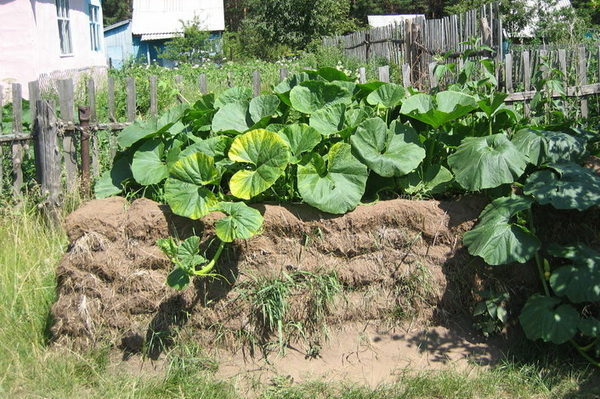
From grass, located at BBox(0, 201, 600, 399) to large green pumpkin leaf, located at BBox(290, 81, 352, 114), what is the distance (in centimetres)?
120

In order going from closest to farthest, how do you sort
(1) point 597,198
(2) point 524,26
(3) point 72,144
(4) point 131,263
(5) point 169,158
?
(1) point 597,198 → (4) point 131,263 → (5) point 169,158 → (3) point 72,144 → (2) point 524,26

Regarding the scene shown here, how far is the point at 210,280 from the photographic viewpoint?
14.0 feet

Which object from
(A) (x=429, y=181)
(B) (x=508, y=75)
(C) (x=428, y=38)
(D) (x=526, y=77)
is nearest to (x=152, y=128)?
(A) (x=429, y=181)

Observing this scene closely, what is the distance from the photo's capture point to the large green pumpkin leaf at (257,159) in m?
4.22

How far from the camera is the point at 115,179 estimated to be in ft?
16.1

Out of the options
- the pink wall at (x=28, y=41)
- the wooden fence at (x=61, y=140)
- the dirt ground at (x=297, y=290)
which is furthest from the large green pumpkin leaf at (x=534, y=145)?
the pink wall at (x=28, y=41)

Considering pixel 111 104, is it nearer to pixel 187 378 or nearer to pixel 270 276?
pixel 270 276

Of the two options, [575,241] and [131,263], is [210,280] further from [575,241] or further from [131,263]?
[575,241]

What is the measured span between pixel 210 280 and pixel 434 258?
4.72 ft

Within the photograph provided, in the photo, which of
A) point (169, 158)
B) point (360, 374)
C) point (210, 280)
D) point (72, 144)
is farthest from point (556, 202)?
point (72, 144)

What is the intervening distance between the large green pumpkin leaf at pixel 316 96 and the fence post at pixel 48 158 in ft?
7.34

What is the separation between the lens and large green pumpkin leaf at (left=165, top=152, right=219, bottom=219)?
4219mm

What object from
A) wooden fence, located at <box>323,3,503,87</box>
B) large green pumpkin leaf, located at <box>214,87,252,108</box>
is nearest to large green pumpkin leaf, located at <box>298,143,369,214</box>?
large green pumpkin leaf, located at <box>214,87,252,108</box>

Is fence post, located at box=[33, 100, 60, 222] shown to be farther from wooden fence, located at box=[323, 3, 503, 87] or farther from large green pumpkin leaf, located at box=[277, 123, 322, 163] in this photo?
wooden fence, located at box=[323, 3, 503, 87]
